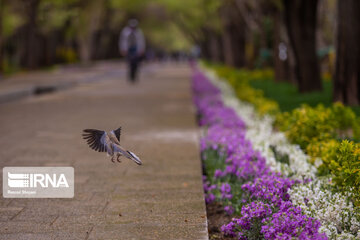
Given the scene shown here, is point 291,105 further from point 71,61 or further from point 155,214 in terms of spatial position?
Answer: point 71,61

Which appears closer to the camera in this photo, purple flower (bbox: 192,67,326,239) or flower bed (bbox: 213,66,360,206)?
purple flower (bbox: 192,67,326,239)

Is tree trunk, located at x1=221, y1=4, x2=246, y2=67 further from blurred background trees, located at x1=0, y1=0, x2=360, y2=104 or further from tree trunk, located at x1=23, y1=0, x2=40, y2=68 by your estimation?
tree trunk, located at x1=23, y1=0, x2=40, y2=68

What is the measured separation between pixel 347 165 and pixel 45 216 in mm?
2237

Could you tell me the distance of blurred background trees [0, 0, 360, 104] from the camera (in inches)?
431

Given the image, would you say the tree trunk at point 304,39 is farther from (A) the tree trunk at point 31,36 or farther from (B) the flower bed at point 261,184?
(A) the tree trunk at point 31,36

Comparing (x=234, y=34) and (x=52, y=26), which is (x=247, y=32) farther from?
(x=52, y=26)

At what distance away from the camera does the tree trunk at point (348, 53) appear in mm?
10656

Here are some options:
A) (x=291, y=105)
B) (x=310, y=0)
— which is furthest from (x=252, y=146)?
(x=310, y=0)

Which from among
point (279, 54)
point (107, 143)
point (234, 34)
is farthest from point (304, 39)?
point (234, 34)

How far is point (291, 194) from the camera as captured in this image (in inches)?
190

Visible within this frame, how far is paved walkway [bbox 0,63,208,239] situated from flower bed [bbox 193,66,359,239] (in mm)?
244

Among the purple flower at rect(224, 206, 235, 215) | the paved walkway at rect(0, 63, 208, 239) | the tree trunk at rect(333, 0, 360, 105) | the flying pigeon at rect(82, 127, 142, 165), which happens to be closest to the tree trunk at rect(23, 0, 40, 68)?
the paved walkway at rect(0, 63, 208, 239)

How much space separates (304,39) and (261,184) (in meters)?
9.72

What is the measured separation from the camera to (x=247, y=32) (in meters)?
30.2
